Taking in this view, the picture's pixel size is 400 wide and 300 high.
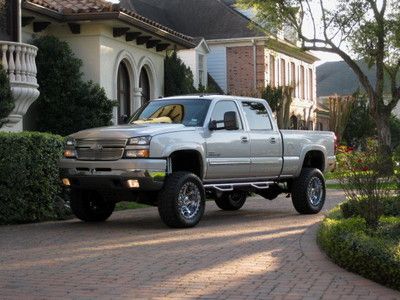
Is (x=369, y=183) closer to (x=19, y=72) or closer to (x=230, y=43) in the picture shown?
(x=19, y=72)

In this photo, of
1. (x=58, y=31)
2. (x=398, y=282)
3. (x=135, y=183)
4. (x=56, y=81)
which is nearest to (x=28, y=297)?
(x=398, y=282)

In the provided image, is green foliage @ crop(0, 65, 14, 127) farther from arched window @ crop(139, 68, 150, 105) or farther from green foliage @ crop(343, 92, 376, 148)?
green foliage @ crop(343, 92, 376, 148)

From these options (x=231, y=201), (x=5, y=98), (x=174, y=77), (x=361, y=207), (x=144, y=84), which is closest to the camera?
(x=361, y=207)

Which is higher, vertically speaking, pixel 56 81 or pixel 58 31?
pixel 58 31

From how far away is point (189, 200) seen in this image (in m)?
12.2

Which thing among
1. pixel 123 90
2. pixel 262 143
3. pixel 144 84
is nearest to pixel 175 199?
pixel 262 143

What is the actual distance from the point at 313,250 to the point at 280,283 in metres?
2.28

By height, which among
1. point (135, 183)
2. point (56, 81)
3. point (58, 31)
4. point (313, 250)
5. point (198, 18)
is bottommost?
point (313, 250)

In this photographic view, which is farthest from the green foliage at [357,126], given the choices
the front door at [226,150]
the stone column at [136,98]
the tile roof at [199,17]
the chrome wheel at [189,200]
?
the chrome wheel at [189,200]

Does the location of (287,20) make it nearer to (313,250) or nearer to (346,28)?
(346,28)

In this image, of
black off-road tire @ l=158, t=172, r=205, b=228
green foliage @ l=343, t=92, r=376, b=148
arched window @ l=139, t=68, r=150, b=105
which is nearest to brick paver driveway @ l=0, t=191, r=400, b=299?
black off-road tire @ l=158, t=172, r=205, b=228

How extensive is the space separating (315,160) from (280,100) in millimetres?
20614

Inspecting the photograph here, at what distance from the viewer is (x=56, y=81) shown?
2019 cm

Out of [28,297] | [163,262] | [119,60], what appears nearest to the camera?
[28,297]
